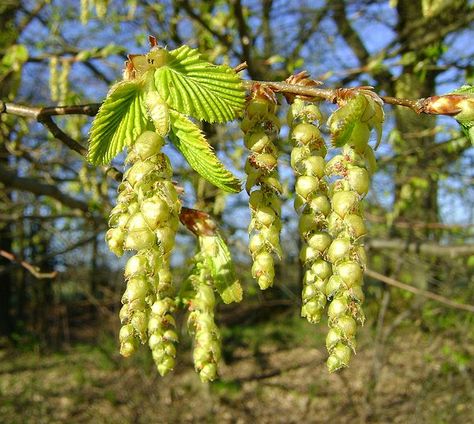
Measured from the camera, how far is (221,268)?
3.26 ft

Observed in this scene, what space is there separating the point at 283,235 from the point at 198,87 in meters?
4.09

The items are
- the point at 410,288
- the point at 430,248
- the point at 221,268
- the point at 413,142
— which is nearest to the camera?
the point at 221,268

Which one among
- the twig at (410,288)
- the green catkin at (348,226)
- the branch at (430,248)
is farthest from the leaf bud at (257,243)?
the branch at (430,248)

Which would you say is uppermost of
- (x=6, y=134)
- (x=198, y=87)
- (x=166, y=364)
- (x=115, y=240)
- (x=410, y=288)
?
(x=6, y=134)

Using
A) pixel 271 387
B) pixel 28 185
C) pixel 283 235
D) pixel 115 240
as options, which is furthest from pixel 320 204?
pixel 271 387

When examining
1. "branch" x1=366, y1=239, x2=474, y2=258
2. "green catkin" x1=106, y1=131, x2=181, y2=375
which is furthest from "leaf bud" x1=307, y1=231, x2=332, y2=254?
"branch" x1=366, y1=239, x2=474, y2=258

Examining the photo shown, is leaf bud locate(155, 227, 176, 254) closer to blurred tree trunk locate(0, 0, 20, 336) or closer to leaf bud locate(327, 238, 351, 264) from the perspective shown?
leaf bud locate(327, 238, 351, 264)

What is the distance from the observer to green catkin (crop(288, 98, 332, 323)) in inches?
30.0

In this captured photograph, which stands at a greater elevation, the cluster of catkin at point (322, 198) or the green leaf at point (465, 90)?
the green leaf at point (465, 90)

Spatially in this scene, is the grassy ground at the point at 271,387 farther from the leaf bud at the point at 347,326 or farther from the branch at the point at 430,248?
the leaf bud at the point at 347,326

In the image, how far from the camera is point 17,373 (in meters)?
7.21

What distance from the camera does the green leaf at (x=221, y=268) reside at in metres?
0.98

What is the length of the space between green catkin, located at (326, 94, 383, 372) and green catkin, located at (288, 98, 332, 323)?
28mm

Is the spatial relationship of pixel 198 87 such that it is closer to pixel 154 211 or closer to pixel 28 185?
Answer: pixel 154 211
